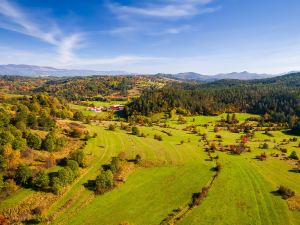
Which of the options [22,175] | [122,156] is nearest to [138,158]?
[122,156]

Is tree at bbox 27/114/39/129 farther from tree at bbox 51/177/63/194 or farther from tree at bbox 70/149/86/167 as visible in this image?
tree at bbox 51/177/63/194

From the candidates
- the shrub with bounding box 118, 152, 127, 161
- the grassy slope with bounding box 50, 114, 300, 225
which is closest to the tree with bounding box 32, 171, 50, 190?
the grassy slope with bounding box 50, 114, 300, 225

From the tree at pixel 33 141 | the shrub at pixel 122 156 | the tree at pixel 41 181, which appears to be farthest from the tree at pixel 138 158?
the tree at pixel 41 181

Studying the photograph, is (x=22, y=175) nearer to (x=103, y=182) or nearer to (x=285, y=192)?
(x=103, y=182)

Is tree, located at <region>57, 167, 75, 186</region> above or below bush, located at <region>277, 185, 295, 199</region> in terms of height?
above

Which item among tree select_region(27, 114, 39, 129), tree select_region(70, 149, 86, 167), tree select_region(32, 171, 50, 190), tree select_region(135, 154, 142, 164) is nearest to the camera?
tree select_region(32, 171, 50, 190)

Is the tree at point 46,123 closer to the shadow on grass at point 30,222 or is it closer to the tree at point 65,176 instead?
the tree at point 65,176

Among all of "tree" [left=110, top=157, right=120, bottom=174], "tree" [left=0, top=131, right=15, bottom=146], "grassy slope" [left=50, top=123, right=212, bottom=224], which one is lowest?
"grassy slope" [left=50, top=123, right=212, bottom=224]

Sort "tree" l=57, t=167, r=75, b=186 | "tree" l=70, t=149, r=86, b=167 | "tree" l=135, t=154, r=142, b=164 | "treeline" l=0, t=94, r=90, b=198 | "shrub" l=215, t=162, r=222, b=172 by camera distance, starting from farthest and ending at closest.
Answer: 1. "tree" l=135, t=154, r=142, b=164
2. "shrub" l=215, t=162, r=222, b=172
3. "tree" l=70, t=149, r=86, b=167
4. "tree" l=57, t=167, r=75, b=186
5. "treeline" l=0, t=94, r=90, b=198
